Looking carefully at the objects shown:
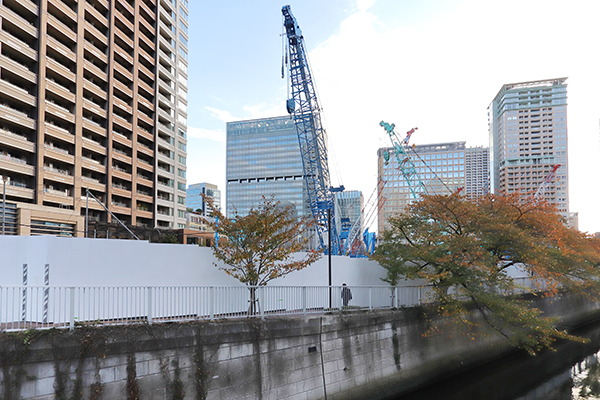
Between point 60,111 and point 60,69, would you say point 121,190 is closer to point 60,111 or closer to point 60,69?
point 60,111

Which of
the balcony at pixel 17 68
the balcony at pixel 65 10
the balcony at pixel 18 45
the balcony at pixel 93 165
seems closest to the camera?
the balcony at pixel 17 68

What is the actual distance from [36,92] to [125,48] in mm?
21224

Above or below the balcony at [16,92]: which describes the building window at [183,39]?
above

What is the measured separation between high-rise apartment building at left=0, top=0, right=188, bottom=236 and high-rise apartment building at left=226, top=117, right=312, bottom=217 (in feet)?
360

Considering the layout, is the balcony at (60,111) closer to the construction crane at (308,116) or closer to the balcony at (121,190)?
the balcony at (121,190)

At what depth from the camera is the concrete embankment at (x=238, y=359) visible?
10781mm

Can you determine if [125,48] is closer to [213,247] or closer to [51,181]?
[51,181]

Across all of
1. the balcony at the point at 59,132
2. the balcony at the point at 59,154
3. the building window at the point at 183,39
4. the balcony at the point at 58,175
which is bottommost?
the balcony at the point at 58,175

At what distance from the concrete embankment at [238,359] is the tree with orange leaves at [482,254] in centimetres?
259

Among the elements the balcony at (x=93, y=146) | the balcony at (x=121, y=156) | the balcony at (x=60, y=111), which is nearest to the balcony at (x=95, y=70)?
the balcony at (x=60, y=111)

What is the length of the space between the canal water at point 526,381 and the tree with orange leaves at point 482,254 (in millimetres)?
2144

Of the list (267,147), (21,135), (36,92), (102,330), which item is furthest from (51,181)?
(267,147)

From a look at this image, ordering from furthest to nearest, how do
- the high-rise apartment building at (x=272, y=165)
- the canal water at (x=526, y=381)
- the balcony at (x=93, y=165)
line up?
the high-rise apartment building at (x=272, y=165)
the balcony at (x=93, y=165)
the canal water at (x=526, y=381)

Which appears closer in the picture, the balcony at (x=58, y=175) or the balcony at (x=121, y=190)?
the balcony at (x=58, y=175)
